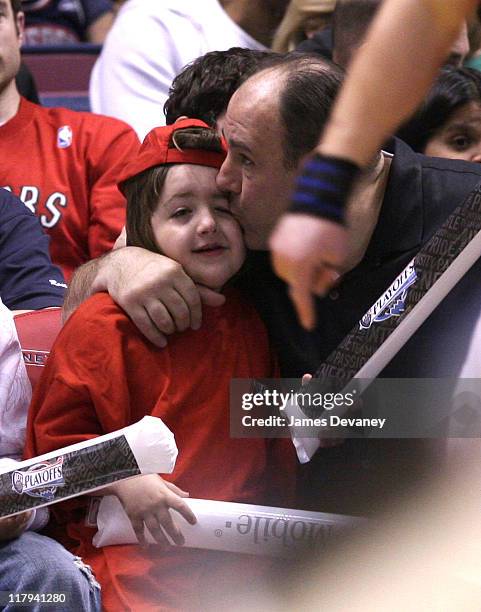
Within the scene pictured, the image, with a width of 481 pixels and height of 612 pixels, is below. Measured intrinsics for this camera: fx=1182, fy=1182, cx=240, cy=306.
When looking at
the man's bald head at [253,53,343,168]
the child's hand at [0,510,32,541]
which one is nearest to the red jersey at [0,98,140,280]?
the man's bald head at [253,53,343,168]

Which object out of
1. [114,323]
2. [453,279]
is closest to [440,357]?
[453,279]

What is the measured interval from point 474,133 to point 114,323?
0.92 m

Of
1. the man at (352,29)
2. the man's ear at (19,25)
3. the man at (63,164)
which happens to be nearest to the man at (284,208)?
the man at (352,29)

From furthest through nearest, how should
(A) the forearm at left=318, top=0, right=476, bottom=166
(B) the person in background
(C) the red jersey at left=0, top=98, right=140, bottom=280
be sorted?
(C) the red jersey at left=0, top=98, right=140, bottom=280
(B) the person in background
(A) the forearm at left=318, top=0, right=476, bottom=166

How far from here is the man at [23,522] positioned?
162 centimetres

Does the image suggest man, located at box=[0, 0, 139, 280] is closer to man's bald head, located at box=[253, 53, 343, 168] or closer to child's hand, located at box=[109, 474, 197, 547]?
man's bald head, located at box=[253, 53, 343, 168]

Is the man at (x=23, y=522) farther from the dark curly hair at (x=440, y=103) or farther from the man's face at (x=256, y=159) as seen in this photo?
the dark curly hair at (x=440, y=103)

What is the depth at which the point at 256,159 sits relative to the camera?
5.78ft

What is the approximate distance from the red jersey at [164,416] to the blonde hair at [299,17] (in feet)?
3.92

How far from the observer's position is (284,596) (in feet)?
4.28

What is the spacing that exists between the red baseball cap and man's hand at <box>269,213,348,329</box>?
78 cm

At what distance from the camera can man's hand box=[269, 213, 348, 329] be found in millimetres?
1024

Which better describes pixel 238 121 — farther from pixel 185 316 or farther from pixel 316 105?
pixel 185 316

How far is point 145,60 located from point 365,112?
78.5 inches
